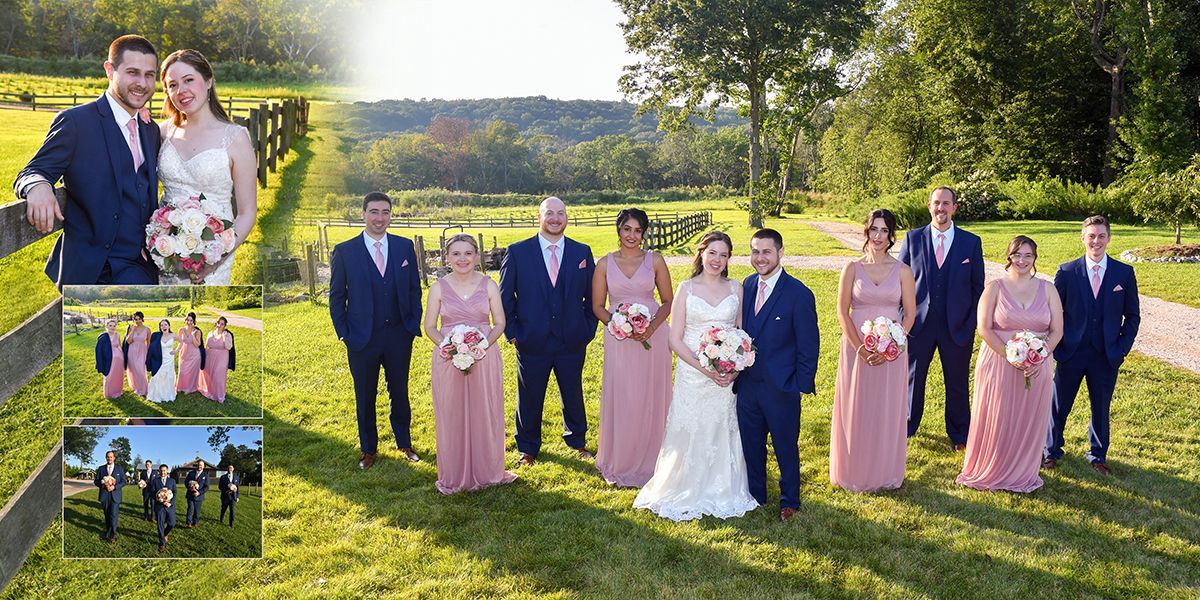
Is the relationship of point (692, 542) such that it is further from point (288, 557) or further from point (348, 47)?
point (348, 47)

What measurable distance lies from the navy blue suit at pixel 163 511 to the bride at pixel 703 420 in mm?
3075

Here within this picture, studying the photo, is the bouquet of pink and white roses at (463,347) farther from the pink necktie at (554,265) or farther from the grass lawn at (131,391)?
the grass lawn at (131,391)

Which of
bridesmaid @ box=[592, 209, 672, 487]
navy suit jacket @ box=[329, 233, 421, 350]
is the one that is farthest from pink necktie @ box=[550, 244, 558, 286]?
navy suit jacket @ box=[329, 233, 421, 350]

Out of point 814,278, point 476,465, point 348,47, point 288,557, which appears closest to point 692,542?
point 476,465

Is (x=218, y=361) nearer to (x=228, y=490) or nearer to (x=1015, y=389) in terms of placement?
(x=228, y=490)

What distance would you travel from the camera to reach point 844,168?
4850cm

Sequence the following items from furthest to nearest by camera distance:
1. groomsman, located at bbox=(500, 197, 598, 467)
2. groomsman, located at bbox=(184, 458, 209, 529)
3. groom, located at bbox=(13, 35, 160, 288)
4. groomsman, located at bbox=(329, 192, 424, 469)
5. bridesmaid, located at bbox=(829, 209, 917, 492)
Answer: groomsman, located at bbox=(500, 197, 598, 467) < groomsman, located at bbox=(329, 192, 424, 469) < bridesmaid, located at bbox=(829, 209, 917, 492) < groomsman, located at bbox=(184, 458, 209, 529) < groom, located at bbox=(13, 35, 160, 288)

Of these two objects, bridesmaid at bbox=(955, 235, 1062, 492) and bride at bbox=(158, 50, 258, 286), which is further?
bridesmaid at bbox=(955, 235, 1062, 492)

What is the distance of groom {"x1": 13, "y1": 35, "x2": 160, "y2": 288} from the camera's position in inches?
128

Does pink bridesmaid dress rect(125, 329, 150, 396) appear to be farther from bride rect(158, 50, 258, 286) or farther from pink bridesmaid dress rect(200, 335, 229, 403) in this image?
bride rect(158, 50, 258, 286)

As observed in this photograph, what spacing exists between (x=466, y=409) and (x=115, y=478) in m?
2.77

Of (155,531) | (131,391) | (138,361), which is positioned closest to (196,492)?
(155,531)

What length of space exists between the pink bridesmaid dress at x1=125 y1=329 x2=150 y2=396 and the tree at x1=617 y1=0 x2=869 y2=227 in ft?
82.1

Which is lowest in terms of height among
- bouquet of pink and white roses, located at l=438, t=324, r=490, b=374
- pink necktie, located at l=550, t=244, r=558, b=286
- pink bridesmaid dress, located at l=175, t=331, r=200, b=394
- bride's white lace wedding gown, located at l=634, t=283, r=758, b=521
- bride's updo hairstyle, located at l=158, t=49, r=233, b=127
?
bride's white lace wedding gown, located at l=634, t=283, r=758, b=521
